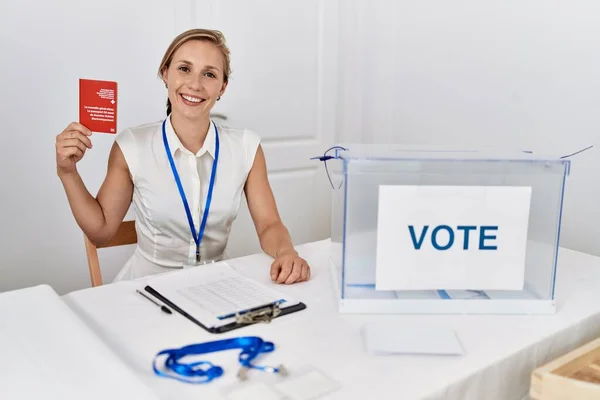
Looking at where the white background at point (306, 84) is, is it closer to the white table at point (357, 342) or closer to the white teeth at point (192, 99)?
the white teeth at point (192, 99)

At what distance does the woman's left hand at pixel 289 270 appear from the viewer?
4.16 ft

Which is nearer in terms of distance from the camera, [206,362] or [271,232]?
[206,362]

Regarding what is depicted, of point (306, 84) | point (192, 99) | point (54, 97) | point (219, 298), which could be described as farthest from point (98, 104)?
point (306, 84)

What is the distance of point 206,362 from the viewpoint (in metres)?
0.89

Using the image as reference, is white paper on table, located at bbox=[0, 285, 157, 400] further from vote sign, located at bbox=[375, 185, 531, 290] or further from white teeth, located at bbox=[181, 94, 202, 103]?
white teeth, located at bbox=[181, 94, 202, 103]

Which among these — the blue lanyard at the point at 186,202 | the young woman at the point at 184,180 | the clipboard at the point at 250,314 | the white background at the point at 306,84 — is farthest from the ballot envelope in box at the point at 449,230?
the white background at the point at 306,84

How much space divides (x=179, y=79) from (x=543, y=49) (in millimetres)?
1380

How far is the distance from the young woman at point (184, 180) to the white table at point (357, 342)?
16.6 inches

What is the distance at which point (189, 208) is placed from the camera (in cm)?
162

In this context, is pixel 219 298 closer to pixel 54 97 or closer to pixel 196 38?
pixel 196 38

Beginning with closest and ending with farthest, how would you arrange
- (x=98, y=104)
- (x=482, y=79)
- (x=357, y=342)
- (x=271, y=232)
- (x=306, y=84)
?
1. (x=357, y=342)
2. (x=98, y=104)
3. (x=271, y=232)
4. (x=482, y=79)
5. (x=306, y=84)

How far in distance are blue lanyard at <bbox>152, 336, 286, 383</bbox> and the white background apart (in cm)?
149

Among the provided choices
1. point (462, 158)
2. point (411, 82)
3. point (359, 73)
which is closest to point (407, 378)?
point (462, 158)

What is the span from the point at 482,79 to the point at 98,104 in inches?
65.3
